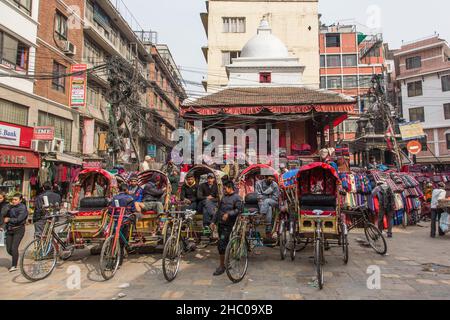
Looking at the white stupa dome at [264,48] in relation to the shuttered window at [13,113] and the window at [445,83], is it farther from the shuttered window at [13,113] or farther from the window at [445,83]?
the window at [445,83]

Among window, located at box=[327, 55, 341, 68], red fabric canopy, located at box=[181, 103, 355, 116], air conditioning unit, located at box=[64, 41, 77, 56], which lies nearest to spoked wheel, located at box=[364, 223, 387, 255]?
red fabric canopy, located at box=[181, 103, 355, 116]

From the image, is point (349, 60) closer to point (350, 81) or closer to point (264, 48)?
point (350, 81)

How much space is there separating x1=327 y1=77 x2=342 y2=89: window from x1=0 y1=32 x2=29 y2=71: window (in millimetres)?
38594

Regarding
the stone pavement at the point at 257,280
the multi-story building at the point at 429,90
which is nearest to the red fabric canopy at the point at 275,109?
the stone pavement at the point at 257,280

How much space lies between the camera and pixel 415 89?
38188 millimetres

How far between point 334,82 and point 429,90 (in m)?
12.3

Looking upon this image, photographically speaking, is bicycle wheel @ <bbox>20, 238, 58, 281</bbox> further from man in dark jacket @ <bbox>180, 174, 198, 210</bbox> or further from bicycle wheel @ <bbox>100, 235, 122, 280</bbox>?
man in dark jacket @ <bbox>180, 174, 198, 210</bbox>

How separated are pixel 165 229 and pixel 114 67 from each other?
491 inches

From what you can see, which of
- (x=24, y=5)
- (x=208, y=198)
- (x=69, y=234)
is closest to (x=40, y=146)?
(x=24, y=5)

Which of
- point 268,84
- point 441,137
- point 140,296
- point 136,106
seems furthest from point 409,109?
point 140,296

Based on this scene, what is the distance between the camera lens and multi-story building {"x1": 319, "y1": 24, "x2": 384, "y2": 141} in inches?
1751

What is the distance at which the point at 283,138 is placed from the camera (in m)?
19.7

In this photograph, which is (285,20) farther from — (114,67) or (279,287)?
(279,287)

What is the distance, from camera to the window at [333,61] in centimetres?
4594
